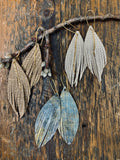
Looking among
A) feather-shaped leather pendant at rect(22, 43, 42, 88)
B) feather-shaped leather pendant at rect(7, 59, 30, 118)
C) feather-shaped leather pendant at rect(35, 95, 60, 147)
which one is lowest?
feather-shaped leather pendant at rect(35, 95, 60, 147)

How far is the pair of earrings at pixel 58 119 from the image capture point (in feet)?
2.03

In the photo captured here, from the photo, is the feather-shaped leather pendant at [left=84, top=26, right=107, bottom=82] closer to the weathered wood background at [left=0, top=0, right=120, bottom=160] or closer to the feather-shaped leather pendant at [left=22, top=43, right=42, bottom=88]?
the weathered wood background at [left=0, top=0, right=120, bottom=160]

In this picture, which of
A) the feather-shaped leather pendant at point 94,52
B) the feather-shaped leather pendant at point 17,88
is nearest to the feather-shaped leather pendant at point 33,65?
the feather-shaped leather pendant at point 17,88

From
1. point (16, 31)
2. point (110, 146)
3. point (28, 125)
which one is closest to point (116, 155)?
point (110, 146)

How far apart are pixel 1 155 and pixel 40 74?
1.09 feet

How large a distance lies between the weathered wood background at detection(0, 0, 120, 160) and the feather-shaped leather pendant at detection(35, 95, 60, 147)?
23 millimetres

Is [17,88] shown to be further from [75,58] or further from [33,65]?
[75,58]

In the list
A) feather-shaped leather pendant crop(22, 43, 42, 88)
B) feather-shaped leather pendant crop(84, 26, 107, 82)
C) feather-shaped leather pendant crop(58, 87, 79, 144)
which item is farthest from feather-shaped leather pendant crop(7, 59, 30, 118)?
feather-shaped leather pendant crop(84, 26, 107, 82)

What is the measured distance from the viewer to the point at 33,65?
2.01ft

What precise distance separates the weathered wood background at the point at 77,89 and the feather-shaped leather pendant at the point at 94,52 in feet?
0.09

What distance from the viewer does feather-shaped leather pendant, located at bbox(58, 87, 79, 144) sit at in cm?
62

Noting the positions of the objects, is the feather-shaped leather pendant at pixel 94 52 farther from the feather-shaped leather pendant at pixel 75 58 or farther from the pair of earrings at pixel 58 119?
the pair of earrings at pixel 58 119

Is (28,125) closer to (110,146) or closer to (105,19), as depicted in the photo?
(110,146)

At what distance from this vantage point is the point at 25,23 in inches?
25.1
